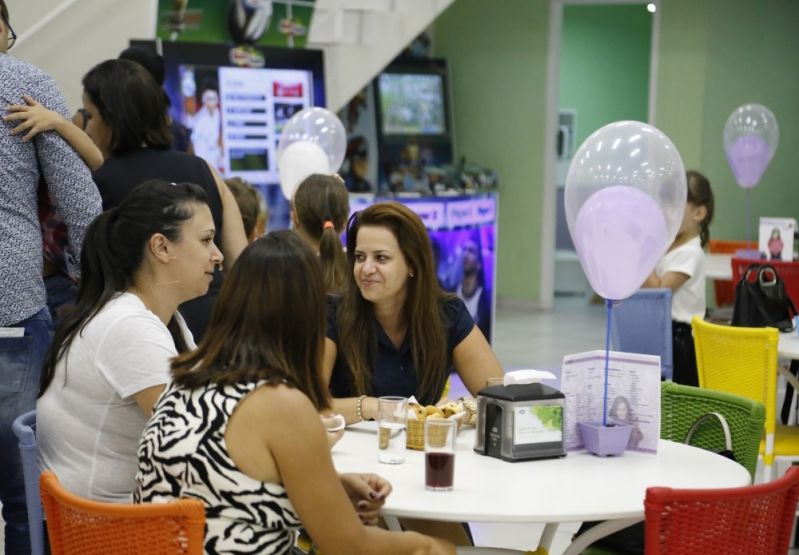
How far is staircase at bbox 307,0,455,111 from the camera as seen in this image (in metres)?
8.47

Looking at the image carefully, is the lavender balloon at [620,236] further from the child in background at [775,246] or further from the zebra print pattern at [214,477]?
the child in background at [775,246]

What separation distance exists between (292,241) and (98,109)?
5.47ft

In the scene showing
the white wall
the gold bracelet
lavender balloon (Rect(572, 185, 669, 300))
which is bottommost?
the gold bracelet

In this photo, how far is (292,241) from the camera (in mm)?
2264

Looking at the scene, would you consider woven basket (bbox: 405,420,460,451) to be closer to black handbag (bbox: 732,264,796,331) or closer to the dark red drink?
the dark red drink

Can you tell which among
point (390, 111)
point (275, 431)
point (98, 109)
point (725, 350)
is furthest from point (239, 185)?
point (390, 111)

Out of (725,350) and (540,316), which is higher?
(725,350)

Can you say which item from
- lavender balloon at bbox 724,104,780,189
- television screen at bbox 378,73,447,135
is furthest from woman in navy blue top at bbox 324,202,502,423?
television screen at bbox 378,73,447,135

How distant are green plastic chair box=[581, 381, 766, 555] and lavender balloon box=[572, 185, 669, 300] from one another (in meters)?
0.47

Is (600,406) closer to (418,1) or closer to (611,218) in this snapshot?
(611,218)

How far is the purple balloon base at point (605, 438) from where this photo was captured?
282cm

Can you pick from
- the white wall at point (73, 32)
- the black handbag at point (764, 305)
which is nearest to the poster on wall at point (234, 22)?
the white wall at point (73, 32)

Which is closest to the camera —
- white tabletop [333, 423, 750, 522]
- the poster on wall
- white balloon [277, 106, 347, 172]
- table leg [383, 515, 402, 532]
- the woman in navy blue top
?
white tabletop [333, 423, 750, 522]

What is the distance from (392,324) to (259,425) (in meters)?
1.31
